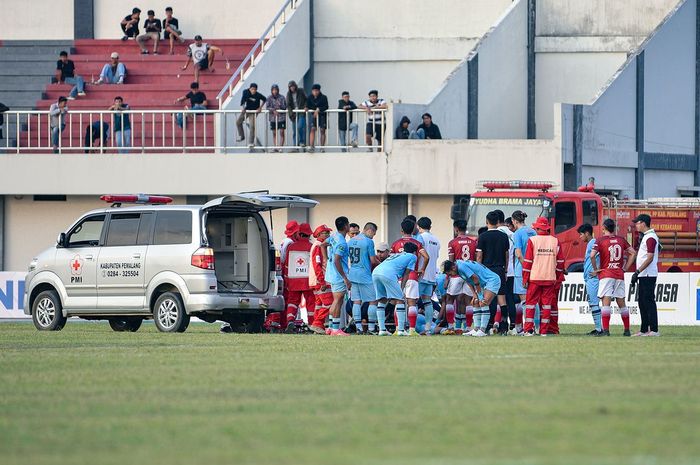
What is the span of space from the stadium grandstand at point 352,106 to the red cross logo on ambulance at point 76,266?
40.1ft

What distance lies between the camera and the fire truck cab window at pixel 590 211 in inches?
1254

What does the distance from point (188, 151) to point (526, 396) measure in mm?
25638

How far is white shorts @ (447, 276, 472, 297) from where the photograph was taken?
22.2m

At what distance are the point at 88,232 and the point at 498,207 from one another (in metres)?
11.0

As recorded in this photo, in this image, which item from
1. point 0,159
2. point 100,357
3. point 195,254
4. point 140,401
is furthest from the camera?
point 0,159

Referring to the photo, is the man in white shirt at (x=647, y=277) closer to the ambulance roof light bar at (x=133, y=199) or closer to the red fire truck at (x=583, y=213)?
the ambulance roof light bar at (x=133, y=199)

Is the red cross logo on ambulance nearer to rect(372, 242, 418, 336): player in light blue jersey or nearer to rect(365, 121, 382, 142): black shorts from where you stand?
rect(372, 242, 418, 336): player in light blue jersey

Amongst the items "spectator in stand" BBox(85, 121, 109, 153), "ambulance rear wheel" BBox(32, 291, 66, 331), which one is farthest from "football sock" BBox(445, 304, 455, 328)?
"spectator in stand" BBox(85, 121, 109, 153)

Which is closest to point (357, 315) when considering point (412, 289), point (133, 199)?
point (412, 289)

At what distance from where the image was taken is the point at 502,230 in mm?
23172

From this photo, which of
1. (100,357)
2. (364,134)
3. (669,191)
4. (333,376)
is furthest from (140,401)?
(669,191)

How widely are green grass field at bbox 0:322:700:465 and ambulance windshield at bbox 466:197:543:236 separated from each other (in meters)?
13.4

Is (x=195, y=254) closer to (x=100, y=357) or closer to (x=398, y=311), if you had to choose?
(x=398, y=311)

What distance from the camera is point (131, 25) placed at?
Answer: 41219 millimetres
